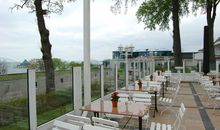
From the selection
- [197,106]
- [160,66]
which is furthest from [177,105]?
[160,66]

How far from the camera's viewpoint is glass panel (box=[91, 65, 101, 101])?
673cm

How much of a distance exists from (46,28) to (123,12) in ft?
18.0

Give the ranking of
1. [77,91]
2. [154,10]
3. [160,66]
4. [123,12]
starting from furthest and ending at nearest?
1. [154,10]
2. [160,66]
3. [123,12]
4. [77,91]

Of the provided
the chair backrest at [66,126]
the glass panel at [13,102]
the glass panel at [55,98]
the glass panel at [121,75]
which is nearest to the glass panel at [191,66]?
the glass panel at [121,75]

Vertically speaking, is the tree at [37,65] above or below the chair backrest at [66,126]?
above

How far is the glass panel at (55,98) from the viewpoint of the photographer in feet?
14.2

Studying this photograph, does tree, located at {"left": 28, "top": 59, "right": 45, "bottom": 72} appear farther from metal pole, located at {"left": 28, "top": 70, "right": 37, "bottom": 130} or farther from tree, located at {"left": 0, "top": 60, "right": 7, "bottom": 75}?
tree, located at {"left": 0, "top": 60, "right": 7, "bottom": 75}

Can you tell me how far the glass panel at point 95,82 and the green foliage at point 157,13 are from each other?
1640cm

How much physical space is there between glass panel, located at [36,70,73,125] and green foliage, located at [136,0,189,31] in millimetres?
18375

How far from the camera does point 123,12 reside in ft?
43.0

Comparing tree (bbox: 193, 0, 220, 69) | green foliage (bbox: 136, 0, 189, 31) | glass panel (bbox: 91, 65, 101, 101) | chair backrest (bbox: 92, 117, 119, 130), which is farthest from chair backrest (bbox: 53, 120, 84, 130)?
green foliage (bbox: 136, 0, 189, 31)

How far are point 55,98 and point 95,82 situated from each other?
6.86ft

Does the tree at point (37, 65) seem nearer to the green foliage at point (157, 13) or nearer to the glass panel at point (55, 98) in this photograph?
the glass panel at point (55, 98)

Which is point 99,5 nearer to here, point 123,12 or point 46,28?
point 46,28
